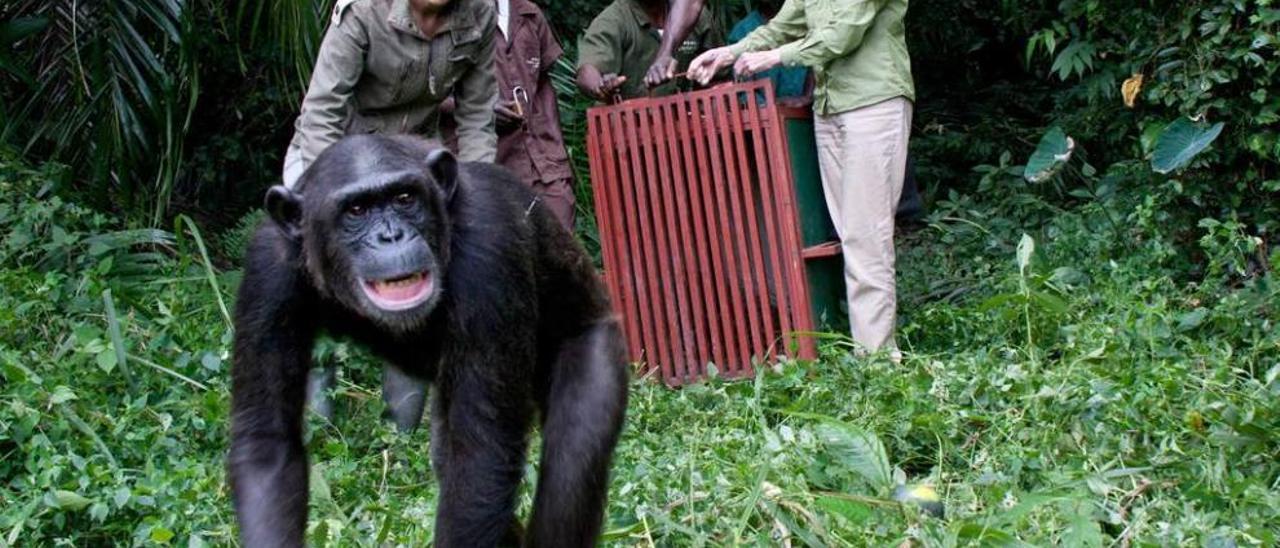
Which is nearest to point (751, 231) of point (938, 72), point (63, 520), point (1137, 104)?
point (1137, 104)

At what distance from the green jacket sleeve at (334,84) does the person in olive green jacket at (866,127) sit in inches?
73.8

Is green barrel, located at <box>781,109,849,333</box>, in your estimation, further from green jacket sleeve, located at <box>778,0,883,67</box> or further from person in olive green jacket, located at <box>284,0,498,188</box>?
person in olive green jacket, located at <box>284,0,498,188</box>

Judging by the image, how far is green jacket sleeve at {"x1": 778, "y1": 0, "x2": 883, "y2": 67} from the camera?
7129 millimetres

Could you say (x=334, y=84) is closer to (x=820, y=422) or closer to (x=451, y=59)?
(x=451, y=59)

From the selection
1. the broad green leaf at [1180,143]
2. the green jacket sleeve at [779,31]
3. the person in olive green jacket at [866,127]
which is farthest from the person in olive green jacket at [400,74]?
the broad green leaf at [1180,143]

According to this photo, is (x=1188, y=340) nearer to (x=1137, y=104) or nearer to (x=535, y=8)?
(x=1137, y=104)

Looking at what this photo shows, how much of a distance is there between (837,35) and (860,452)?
2639mm

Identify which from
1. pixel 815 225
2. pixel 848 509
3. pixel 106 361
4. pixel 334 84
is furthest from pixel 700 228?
pixel 848 509

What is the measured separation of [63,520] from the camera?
507 cm

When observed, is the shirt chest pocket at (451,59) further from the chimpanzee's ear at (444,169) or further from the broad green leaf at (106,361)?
the chimpanzee's ear at (444,169)

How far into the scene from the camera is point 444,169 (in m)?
4.31

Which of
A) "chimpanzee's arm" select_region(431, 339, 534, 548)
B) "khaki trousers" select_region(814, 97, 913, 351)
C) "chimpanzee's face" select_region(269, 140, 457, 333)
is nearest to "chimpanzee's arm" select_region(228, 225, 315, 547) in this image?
"chimpanzee's face" select_region(269, 140, 457, 333)

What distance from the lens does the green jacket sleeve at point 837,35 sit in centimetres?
713

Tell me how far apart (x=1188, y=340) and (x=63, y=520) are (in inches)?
165
